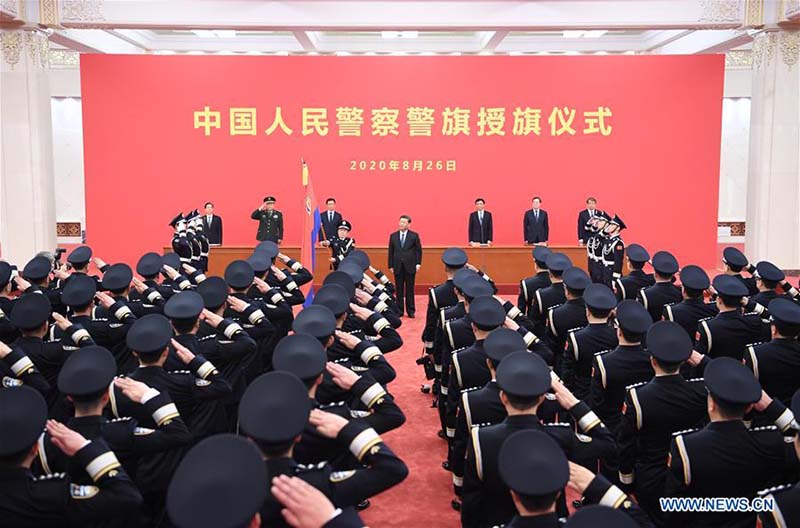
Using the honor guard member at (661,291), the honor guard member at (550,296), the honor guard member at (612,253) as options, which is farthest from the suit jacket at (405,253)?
the honor guard member at (661,291)

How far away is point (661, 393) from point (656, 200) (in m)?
9.35

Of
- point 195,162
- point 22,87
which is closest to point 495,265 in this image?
point 195,162

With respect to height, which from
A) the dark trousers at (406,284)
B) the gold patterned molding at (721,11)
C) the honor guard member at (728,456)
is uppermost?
the gold patterned molding at (721,11)

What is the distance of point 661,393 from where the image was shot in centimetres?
300

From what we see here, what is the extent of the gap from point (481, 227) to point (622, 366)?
7258 millimetres

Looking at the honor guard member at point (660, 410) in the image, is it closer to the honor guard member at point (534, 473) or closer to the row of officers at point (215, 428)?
the row of officers at point (215, 428)

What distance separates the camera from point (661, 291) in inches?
217

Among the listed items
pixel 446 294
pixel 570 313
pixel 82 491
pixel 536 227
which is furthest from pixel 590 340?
pixel 536 227

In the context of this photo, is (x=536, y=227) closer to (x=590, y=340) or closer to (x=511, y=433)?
(x=590, y=340)

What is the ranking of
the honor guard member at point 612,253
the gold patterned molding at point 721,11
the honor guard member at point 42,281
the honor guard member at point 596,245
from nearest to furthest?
the honor guard member at point 42,281 < the honor guard member at point 612,253 < the honor guard member at point 596,245 < the gold patterned molding at point 721,11

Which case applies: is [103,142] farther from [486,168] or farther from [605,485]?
[605,485]

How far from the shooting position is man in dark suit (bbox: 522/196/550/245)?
10797 millimetres

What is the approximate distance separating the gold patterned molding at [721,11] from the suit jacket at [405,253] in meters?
5.39

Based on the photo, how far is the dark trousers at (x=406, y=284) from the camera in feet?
30.6
